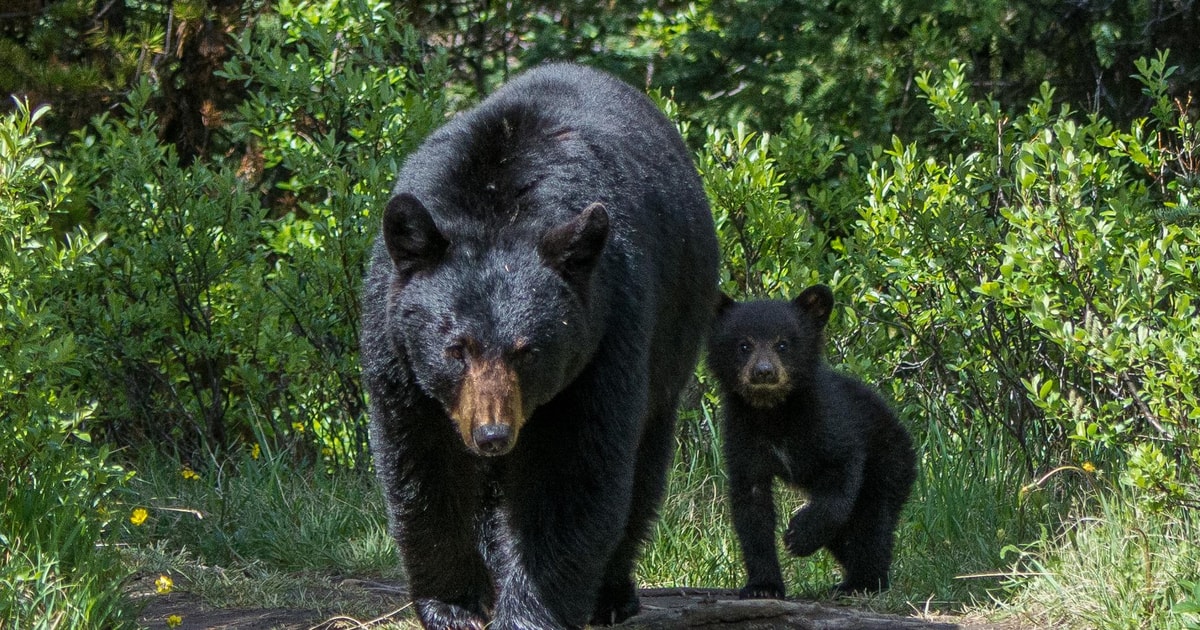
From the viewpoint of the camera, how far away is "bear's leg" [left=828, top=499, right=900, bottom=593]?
5848 millimetres

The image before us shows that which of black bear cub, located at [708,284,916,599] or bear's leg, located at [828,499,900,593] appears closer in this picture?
black bear cub, located at [708,284,916,599]

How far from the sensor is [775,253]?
7492mm

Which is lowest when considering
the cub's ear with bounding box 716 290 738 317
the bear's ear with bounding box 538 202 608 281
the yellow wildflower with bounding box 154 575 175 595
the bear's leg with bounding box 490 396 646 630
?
the yellow wildflower with bounding box 154 575 175 595

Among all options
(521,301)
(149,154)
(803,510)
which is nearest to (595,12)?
(149,154)

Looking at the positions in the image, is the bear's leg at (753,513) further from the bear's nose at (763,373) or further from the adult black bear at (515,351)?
the adult black bear at (515,351)

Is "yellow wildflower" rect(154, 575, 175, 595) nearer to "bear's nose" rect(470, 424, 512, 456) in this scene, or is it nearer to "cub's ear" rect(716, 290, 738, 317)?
"bear's nose" rect(470, 424, 512, 456)

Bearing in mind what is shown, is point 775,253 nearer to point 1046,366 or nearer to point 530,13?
point 1046,366

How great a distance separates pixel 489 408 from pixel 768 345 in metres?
2.18

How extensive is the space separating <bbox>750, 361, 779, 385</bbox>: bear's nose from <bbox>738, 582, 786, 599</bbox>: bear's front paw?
83 centimetres

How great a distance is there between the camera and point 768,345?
19.4 ft

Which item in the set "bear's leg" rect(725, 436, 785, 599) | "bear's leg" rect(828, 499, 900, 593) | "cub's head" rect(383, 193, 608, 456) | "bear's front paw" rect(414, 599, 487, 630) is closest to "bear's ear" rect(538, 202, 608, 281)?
"cub's head" rect(383, 193, 608, 456)

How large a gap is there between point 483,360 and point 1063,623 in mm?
2345

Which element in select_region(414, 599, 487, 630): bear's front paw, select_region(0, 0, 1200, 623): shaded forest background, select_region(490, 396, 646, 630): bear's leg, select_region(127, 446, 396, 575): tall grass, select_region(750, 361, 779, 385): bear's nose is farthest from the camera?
select_region(127, 446, 396, 575): tall grass

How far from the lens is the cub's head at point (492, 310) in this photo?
13.5ft
